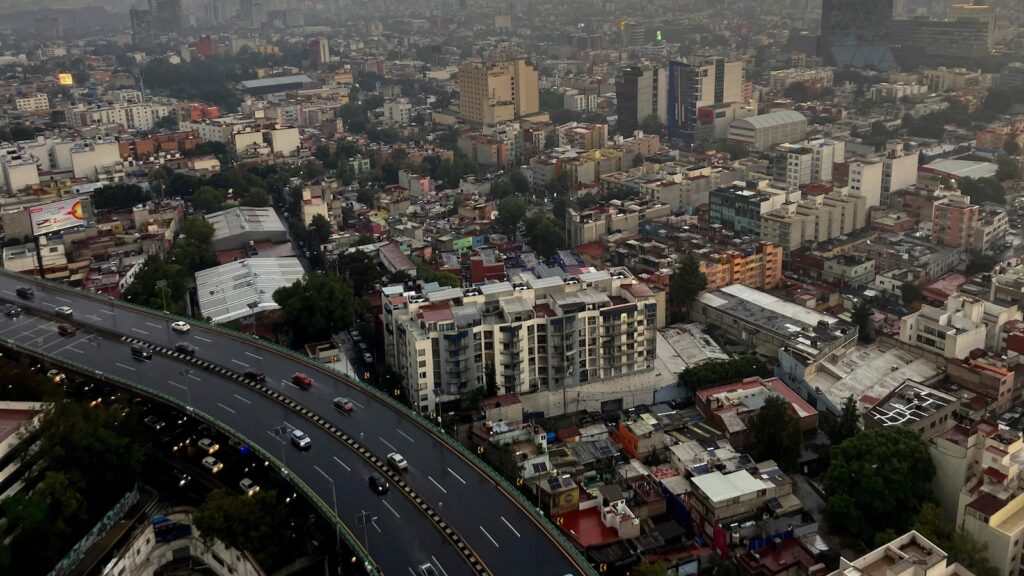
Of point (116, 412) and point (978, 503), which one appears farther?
point (116, 412)

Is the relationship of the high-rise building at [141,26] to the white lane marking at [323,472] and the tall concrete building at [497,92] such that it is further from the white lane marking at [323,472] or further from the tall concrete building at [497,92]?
the white lane marking at [323,472]

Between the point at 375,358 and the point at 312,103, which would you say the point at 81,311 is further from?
the point at 312,103

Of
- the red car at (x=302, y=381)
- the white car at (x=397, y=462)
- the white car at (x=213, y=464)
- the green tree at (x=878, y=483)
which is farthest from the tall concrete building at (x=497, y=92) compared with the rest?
the green tree at (x=878, y=483)

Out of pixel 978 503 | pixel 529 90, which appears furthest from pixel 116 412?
pixel 529 90

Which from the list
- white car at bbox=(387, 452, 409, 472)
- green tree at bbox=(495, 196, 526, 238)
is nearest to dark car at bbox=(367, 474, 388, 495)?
white car at bbox=(387, 452, 409, 472)

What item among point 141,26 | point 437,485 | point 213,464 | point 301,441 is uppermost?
point 141,26

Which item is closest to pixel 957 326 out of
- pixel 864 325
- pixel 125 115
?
pixel 864 325

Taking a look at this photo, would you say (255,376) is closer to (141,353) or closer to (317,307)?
(141,353)
